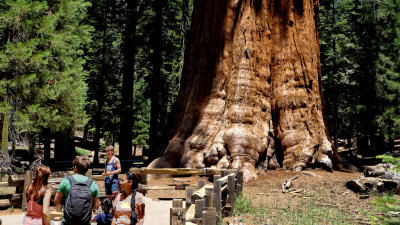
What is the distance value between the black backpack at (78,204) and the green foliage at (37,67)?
9.18m

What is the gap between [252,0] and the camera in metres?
14.3

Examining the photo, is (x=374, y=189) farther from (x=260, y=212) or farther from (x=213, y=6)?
(x=213, y=6)

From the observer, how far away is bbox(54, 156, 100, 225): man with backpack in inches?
188

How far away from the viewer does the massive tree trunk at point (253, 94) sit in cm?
1312

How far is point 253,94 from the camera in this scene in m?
13.7

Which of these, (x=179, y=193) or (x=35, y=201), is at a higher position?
(x=35, y=201)

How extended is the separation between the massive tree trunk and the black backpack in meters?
8.01

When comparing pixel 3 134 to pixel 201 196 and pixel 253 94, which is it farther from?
pixel 201 196

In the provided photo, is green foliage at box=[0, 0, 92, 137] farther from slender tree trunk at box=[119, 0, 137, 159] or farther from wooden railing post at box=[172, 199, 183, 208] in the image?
wooden railing post at box=[172, 199, 183, 208]

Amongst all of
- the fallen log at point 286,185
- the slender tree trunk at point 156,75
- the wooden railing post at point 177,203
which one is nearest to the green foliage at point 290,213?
the fallen log at point 286,185

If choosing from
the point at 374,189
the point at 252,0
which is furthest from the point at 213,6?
the point at 374,189

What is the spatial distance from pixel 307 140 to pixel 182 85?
5507mm

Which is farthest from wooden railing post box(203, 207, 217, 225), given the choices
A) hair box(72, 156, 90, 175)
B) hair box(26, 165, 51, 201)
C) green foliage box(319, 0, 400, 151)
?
green foliage box(319, 0, 400, 151)

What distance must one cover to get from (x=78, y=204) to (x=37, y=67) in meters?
10.2
